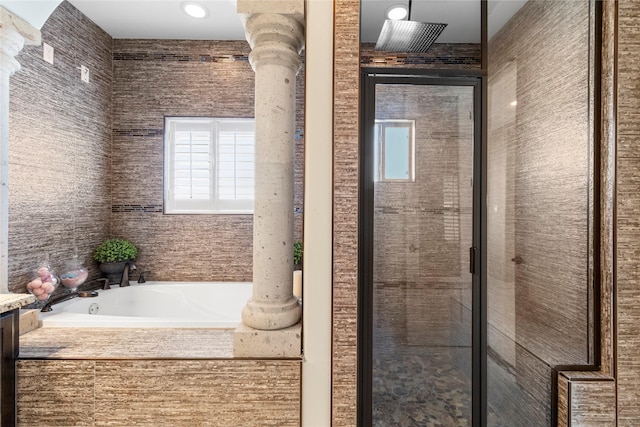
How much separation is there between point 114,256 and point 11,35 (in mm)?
1736

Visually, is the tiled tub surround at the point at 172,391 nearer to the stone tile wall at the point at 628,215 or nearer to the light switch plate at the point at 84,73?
the stone tile wall at the point at 628,215

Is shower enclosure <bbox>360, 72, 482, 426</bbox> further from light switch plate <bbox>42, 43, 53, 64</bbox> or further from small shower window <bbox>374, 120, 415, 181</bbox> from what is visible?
light switch plate <bbox>42, 43, 53, 64</bbox>

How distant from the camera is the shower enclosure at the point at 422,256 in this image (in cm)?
157

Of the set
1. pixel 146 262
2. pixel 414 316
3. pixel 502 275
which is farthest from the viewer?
pixel 146 262

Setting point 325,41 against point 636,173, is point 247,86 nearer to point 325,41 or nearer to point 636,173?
point 325,41

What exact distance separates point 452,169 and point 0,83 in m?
2.40

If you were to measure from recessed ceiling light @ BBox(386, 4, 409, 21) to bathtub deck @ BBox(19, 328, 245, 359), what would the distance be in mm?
1728

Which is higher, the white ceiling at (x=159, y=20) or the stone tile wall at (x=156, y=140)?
the white ceiling at (x=159, y=20)

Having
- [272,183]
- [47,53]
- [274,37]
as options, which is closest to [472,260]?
[272,183]

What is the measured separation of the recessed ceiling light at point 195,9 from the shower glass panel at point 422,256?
192 centimetres

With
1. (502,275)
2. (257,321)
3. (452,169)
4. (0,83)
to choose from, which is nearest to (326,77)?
(452,169)

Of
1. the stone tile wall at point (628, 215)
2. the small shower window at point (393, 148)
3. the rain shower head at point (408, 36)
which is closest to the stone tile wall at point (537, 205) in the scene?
the stone tile wall at point (628, 215)

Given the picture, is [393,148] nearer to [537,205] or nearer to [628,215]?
[537,205]

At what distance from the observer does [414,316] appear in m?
1.59
